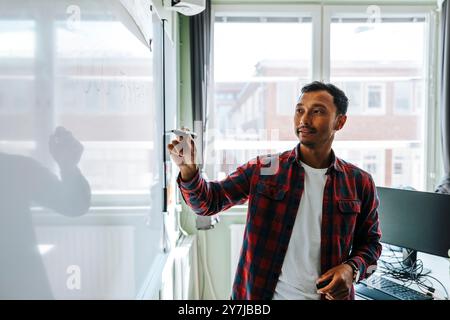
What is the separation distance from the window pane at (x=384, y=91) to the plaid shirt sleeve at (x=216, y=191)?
59.6 inches

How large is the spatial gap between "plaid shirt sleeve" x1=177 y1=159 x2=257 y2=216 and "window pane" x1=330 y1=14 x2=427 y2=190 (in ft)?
4.97

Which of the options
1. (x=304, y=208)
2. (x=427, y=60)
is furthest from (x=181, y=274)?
(x=427, y=60)

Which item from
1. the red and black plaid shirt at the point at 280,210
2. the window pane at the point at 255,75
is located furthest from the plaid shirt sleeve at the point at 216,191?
the window pane at the point at 255,75

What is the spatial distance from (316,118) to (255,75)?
1396mm

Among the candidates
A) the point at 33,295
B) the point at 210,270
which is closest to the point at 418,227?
the point at 210,270

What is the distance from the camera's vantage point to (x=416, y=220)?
1.42 m

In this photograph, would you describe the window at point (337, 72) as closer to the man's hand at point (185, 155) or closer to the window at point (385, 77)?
the window at point (385, 77)

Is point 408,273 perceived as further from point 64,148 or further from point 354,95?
point 64,148

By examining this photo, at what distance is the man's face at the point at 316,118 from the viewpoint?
3.05 feet

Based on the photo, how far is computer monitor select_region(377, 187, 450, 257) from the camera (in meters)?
1.34

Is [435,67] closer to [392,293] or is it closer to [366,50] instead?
[366,50]

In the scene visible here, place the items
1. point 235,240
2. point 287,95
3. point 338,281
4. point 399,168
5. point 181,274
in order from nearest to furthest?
point 338,281 → point 181,274 → point 235,240 → point 287,95 → point 399,168

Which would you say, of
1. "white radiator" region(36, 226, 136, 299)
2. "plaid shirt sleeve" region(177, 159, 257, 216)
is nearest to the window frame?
"plaid shirt sleeve" region(177, 159, 257, 216)

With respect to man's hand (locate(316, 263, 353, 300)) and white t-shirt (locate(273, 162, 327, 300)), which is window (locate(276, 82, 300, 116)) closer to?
white t-shirt (locate(273, 162, 327, 300))
